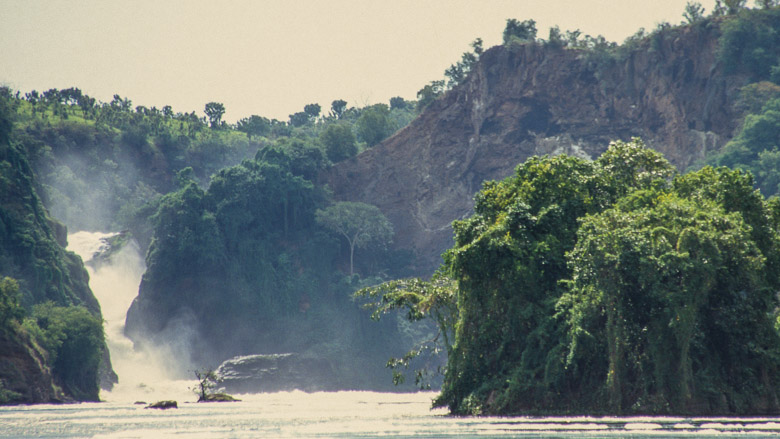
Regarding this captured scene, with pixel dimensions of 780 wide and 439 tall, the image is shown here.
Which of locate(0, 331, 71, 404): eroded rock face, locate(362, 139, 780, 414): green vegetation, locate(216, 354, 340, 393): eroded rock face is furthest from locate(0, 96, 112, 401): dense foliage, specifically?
locate(362, 139, 780, 414): green vegetation

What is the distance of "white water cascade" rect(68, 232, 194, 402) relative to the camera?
118500 mm

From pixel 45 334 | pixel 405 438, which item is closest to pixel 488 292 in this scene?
pixel 405 438

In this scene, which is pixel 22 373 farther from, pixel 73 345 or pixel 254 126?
pixel 254 126

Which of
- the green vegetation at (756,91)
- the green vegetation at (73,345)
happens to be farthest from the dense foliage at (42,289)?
the green vegetation at (756,91)

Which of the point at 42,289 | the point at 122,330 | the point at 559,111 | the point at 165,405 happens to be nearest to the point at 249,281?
the point at 122,330

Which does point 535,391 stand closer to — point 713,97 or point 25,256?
point 25,256

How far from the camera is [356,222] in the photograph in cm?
13175

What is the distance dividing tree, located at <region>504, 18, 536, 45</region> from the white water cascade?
64310mm

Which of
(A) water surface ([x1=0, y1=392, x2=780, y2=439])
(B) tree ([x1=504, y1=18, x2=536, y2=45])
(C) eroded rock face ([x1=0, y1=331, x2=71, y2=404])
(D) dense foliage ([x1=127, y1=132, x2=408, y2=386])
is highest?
(B) tree ([x1=504, y1=18, x2=536, y2=45])

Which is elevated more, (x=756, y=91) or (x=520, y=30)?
(x=520, y=30)

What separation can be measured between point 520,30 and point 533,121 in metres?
15.8

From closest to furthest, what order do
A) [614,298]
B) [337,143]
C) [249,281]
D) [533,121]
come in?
[614,298], [249,281], [533,121], [337,143]

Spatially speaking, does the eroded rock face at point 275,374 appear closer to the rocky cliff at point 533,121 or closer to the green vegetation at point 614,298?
the rocky cliff at point 533,121

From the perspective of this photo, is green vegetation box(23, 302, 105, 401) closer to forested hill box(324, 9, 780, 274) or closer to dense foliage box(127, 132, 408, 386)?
dense foliage box(127, 132, 408, 386)
